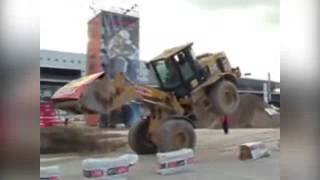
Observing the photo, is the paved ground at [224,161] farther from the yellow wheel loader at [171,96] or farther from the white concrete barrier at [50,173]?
the white concrete barrier at [50,173]

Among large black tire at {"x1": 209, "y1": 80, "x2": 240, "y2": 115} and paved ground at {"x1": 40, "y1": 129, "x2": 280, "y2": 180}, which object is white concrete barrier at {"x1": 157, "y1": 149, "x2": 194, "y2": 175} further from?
large black tire at {"x1": 209, "y1": 80, "x2": 240, "y2": 115}

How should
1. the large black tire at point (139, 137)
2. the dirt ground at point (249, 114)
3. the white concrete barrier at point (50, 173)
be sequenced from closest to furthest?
1. the white concrete barrier at point (50, 173)
2. the large black tire at point (139, 137)
3. the dirt ground at point (249, 114)

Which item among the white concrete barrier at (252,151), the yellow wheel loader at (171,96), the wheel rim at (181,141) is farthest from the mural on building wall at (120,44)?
the white concrete barrier at (252,151)

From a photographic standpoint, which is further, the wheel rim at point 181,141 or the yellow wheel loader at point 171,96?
the wheel rim at point 181,141

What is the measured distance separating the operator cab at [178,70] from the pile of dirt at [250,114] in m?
0.19

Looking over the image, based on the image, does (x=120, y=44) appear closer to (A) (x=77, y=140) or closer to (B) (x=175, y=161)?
(A) (x=77, y=140)

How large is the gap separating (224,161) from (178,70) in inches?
15.6

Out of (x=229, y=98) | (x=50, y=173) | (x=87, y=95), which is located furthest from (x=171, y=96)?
(x=50, y=173)

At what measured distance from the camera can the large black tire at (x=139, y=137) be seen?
1.63 metres

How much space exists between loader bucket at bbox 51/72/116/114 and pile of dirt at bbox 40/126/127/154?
7 cm

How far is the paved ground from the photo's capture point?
167 cm

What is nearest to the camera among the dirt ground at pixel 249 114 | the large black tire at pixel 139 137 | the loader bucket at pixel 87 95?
the loader bucket at pixel 87 95

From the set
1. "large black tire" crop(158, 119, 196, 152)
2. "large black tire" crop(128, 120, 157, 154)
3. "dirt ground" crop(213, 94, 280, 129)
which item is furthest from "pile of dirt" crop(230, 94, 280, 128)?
"large black tire" crop(128, 120, 157, 154)

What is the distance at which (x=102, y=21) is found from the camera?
1.57 m
